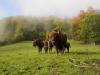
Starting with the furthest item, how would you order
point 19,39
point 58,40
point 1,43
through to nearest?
point 19,39
point 1,43
point 58,40

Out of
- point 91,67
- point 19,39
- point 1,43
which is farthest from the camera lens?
point 19,39

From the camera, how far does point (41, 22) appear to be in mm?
112000

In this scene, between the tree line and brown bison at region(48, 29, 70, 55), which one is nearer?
brown bison at region(48, 29, 70, 55)

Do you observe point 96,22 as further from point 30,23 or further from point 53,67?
point 53,67

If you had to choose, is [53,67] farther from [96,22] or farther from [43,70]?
[96,22]

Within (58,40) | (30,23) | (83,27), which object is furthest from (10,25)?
(58,40)

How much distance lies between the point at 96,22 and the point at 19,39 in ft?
77.0

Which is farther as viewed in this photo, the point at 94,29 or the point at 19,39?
the point at 19,39

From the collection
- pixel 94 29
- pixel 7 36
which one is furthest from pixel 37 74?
pixel 7 36

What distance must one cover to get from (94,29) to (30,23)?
32613 millimetres

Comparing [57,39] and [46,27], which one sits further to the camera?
[46,27]

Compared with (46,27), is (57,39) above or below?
below

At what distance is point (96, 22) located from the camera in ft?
261

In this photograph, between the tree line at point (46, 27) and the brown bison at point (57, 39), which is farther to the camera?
the tree line at point (46, 27)
